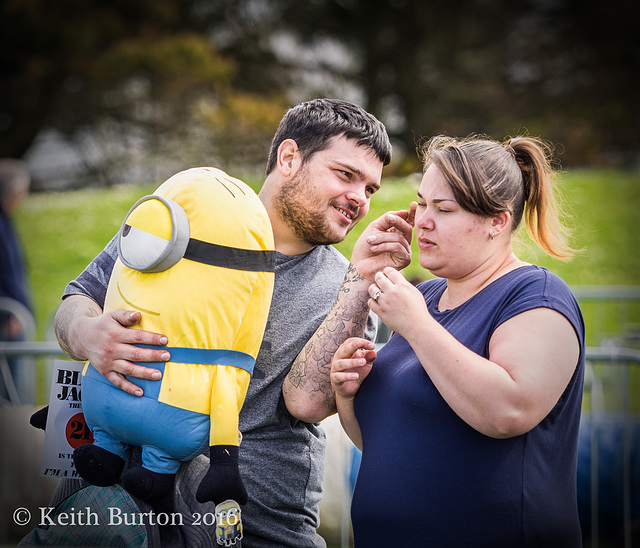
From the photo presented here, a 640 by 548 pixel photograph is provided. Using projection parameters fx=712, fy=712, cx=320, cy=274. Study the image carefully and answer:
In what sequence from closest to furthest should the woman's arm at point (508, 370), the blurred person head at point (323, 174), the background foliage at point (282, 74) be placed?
the woman's arm at point (508, 370)
the blurred person head at point (323, 174)
the background foliage at point (282, 74)

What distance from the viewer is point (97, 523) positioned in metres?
1.77

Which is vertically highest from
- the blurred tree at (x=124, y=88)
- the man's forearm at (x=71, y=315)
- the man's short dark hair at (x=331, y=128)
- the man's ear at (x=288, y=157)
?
the blurred tree at (x=124, y=88)

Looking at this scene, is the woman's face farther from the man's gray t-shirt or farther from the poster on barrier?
the poster on barrier

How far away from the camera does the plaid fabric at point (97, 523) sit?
5.70 feet

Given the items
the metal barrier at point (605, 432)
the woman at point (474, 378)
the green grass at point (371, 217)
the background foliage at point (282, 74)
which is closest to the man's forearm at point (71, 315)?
the woman at point (474, 378)

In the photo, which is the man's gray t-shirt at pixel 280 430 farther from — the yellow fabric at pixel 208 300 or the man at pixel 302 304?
the yellow fabric at pixel 208 300

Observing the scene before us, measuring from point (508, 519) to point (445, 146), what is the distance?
0.96 metres

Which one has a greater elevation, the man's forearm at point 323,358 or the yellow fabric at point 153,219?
the yellow fabric at point 153,219

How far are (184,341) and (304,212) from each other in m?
0.63

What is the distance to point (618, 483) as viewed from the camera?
14.0 feet

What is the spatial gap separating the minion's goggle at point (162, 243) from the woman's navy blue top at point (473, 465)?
57cm

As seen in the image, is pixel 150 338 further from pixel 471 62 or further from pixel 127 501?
pixel 471 62

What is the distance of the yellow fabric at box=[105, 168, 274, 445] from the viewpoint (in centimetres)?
171

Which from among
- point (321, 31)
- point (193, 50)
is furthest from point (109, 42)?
point (321, 31)
